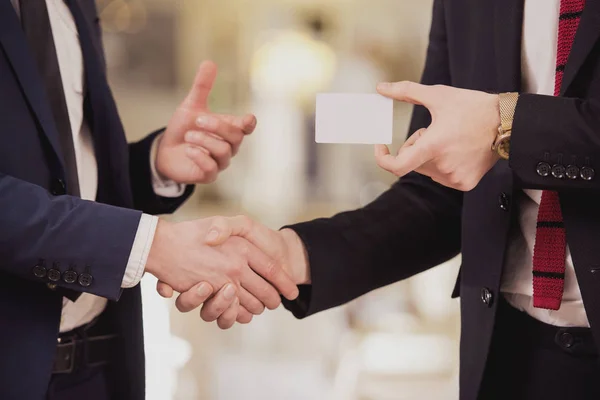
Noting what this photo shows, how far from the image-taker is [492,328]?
3.97 feet

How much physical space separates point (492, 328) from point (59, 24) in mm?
1045

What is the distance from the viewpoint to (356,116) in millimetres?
1141

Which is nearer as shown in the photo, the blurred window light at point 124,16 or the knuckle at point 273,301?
the knuckle at point 273,301

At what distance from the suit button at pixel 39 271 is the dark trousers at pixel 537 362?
79 cm

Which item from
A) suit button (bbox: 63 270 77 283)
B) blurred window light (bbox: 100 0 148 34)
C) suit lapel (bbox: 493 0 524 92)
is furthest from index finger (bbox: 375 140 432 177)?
blurred window light (bbox: 100 0 148 34)

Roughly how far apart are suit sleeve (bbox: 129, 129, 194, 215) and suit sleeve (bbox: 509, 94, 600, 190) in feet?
3.12

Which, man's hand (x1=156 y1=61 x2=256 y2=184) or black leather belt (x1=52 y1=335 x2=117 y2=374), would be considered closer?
black leather belt (x1=52 y1=335 x2=117 y2=374)

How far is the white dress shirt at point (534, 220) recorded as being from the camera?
1149 millimetres

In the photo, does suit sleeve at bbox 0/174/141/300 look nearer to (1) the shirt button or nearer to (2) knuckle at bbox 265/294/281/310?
(2) knuckle at bbox 265/294/281/310

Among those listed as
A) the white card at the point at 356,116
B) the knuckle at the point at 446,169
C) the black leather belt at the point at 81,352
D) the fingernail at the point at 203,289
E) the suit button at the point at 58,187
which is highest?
the white card at the point at 356,116

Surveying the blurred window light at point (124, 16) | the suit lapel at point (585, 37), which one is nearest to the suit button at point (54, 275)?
the suit lapel at point (585, 37)

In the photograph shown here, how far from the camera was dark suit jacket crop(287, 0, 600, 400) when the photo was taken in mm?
1038

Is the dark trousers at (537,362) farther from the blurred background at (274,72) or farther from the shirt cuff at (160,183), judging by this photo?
the blurred background at (274,72)

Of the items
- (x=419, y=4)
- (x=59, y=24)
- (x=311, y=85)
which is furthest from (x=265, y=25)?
(x=59, y=24)
